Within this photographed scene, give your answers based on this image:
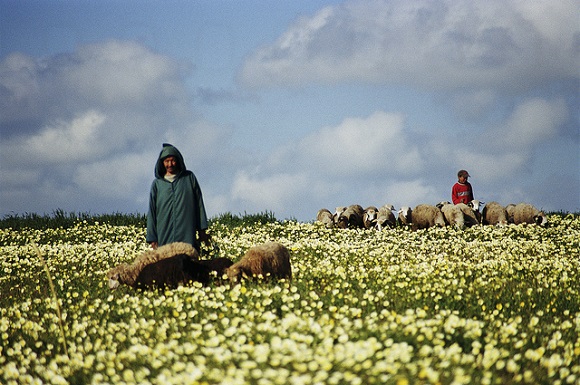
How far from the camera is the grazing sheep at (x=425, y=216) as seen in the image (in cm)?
2195

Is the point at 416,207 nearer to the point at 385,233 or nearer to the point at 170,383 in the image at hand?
the point at 385,233

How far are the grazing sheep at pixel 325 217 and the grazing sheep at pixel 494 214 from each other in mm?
5847

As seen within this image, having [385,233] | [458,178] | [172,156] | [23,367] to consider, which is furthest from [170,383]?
[458,178]

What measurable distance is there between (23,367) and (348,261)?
737 cm

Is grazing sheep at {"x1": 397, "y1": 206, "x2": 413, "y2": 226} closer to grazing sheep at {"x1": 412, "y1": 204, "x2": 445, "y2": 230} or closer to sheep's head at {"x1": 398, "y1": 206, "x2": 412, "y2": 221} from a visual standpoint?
sheep's head at {"x1": 398, "y1": 206, "x2": 412, "y2": 221}

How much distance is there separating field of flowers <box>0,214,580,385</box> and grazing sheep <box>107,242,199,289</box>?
0.21 m

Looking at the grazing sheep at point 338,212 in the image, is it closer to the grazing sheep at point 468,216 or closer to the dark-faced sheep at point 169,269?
the grazing sheep at point 468,216

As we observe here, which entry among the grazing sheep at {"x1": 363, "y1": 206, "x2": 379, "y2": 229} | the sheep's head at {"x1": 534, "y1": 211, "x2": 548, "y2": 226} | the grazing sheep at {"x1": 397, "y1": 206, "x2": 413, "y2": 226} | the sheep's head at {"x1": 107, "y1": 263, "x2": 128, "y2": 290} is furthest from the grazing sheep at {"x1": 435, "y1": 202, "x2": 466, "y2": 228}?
the sheep's head at {"x1": 107, "y1": 263, "x2": 128, "y2": 290}

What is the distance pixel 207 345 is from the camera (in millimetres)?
6434

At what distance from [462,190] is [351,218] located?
4.49 metres

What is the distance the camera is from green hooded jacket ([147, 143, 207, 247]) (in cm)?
1184

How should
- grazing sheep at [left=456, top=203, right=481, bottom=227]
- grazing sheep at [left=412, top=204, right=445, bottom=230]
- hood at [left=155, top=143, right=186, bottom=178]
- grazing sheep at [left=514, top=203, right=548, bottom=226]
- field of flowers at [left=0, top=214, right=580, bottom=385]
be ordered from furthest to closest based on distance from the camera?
grazing sheep at [left=514, top=203, right=548, bottom=226], grazing sheep at [left=456, top=203, right=481, bottom=227], grazing sheep at [left=412, top=204, right=445, bottom=230], hood at [left=155, top=143, right=186, bottom=178], field of flowers at [left=0, top=214, right=580, bottom=385]

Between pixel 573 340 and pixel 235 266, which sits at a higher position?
pixel 235 266

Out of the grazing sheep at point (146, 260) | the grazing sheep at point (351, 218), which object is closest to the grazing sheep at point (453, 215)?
the grazing sheep at point (351, 218)
